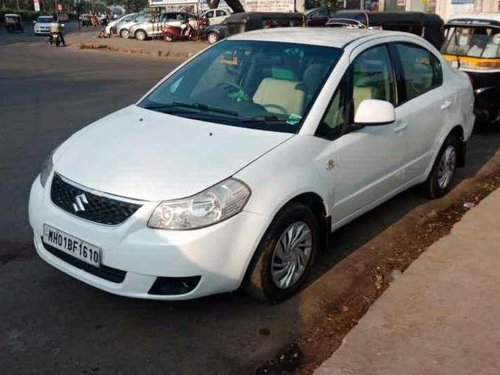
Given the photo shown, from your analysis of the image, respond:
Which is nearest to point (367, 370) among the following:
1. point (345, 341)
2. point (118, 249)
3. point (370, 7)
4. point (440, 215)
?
point (345, 341)

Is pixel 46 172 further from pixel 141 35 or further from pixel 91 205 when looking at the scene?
pixel 141 35

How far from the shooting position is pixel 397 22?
15.9 meters

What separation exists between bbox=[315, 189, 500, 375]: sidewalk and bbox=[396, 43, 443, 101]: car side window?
53.9 inches

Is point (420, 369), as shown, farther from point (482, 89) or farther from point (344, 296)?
point (482, 89)

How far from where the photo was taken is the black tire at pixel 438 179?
17.9ft

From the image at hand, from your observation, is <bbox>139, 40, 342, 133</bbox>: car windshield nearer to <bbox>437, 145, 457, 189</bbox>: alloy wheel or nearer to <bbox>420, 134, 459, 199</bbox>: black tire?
<bbox>420, 134, 459, 199</bbox>: black tire

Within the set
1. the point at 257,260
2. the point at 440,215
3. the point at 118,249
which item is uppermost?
the point at 118,249

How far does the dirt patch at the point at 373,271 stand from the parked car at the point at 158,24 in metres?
29.7

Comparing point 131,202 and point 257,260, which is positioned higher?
point 131,202

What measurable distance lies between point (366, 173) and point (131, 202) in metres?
1.88

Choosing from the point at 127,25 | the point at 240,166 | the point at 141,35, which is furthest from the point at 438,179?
the point at 127,25

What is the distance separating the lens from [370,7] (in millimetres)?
33031

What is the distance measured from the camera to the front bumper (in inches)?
120

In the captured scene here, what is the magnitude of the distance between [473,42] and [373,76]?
5290 mm
